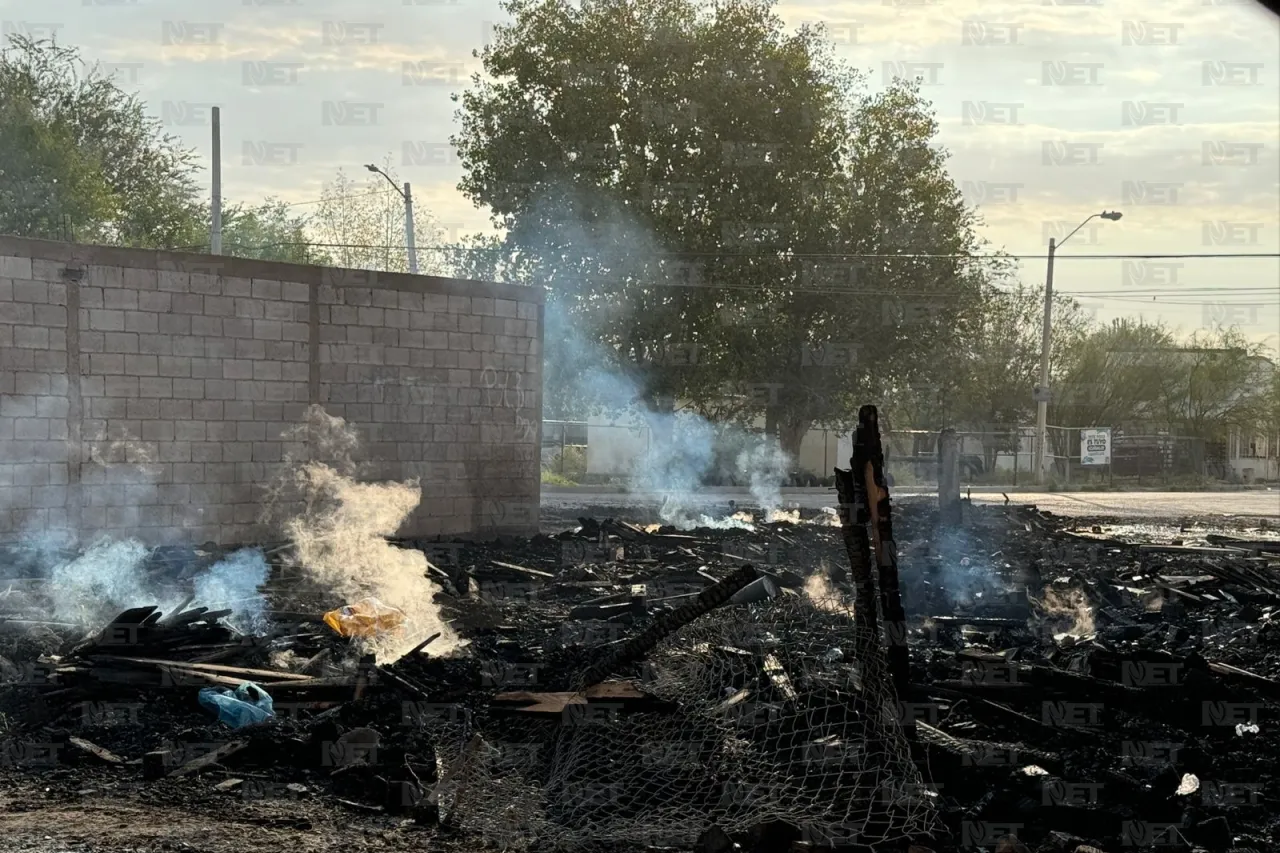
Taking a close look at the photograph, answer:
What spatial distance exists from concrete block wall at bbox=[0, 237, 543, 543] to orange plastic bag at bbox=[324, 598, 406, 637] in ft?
17.8

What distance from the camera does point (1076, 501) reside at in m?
31.8

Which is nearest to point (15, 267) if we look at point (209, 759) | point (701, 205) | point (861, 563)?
point (209, 759)

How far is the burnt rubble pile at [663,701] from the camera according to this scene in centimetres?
571

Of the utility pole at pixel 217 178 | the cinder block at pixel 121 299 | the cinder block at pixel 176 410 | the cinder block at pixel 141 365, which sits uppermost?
the utility pole at pixel 217 178

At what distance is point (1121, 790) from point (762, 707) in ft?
6.35

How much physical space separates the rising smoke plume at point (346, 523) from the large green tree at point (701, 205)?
17124mm

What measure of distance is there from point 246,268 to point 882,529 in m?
11.5

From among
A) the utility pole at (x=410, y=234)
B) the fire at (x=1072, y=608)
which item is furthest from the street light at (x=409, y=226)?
the fire at (x=1072, y=608)

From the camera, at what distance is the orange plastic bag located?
948 centimetres

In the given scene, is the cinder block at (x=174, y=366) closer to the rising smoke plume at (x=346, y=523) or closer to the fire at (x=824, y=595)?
the rising smoke plume at (x=346, y=523)

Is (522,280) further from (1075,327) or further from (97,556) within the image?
(1075,327)

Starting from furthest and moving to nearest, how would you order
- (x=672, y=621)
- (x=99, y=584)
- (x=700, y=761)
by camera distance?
(x=99, y=584) < (x=672, y=621) < (x=700, y=761)

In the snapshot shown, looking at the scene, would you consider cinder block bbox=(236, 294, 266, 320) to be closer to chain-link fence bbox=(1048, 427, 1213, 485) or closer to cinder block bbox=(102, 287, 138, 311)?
cinder block bbox=(102, 287, 138, 311)

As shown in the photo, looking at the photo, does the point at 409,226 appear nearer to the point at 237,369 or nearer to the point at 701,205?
the point at 701,205
